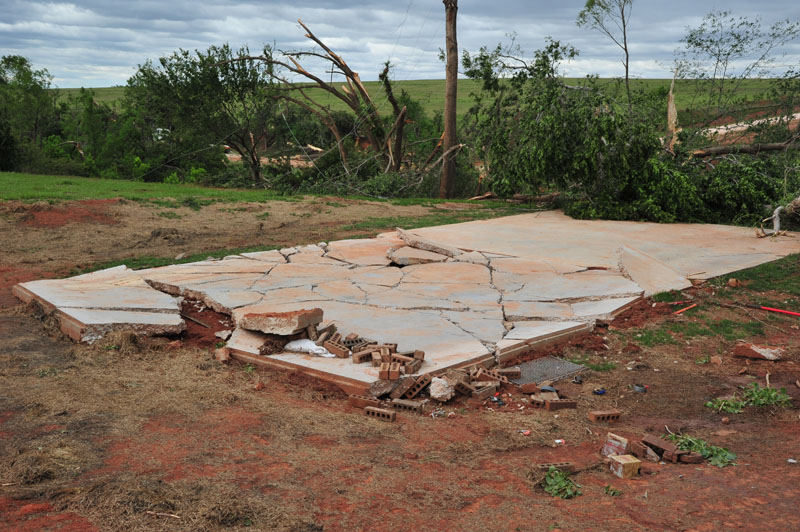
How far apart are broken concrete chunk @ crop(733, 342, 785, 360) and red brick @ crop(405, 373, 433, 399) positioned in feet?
7.82

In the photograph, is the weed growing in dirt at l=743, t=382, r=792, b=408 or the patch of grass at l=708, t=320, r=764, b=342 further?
the patch of grass at l=708, t=320, r=764, b=342

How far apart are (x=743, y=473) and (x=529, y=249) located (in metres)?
4.65

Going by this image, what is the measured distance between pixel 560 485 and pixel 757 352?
2627mm

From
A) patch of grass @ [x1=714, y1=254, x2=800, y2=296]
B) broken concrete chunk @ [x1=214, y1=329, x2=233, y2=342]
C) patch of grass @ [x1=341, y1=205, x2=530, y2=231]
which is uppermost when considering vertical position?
patch of grass @ [x1=341, y1=205, x2=530, y2=231]

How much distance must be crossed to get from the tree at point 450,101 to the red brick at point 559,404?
12.2 metres

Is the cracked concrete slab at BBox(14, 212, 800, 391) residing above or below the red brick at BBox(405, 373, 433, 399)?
above

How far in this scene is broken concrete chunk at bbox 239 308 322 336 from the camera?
4.18 m

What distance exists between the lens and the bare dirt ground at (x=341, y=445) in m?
2.38

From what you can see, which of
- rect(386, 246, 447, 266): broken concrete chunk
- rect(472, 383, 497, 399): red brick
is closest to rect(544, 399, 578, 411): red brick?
rect(472, 383, 497, 399): red brick

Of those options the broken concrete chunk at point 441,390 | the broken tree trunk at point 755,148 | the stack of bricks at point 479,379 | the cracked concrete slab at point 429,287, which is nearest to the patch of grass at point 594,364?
the cracked concrete slab at point 429,287

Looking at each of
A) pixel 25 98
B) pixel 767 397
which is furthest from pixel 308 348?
pixel 25 98

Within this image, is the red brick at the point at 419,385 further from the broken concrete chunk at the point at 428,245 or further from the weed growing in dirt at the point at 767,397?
the broken concrete chunk at the point at 428,245

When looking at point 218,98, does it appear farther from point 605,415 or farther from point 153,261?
point 605,415

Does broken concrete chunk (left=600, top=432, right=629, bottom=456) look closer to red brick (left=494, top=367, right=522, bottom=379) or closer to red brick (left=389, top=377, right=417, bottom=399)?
red brick (left=494, top=367, right=522, bottom=379)
